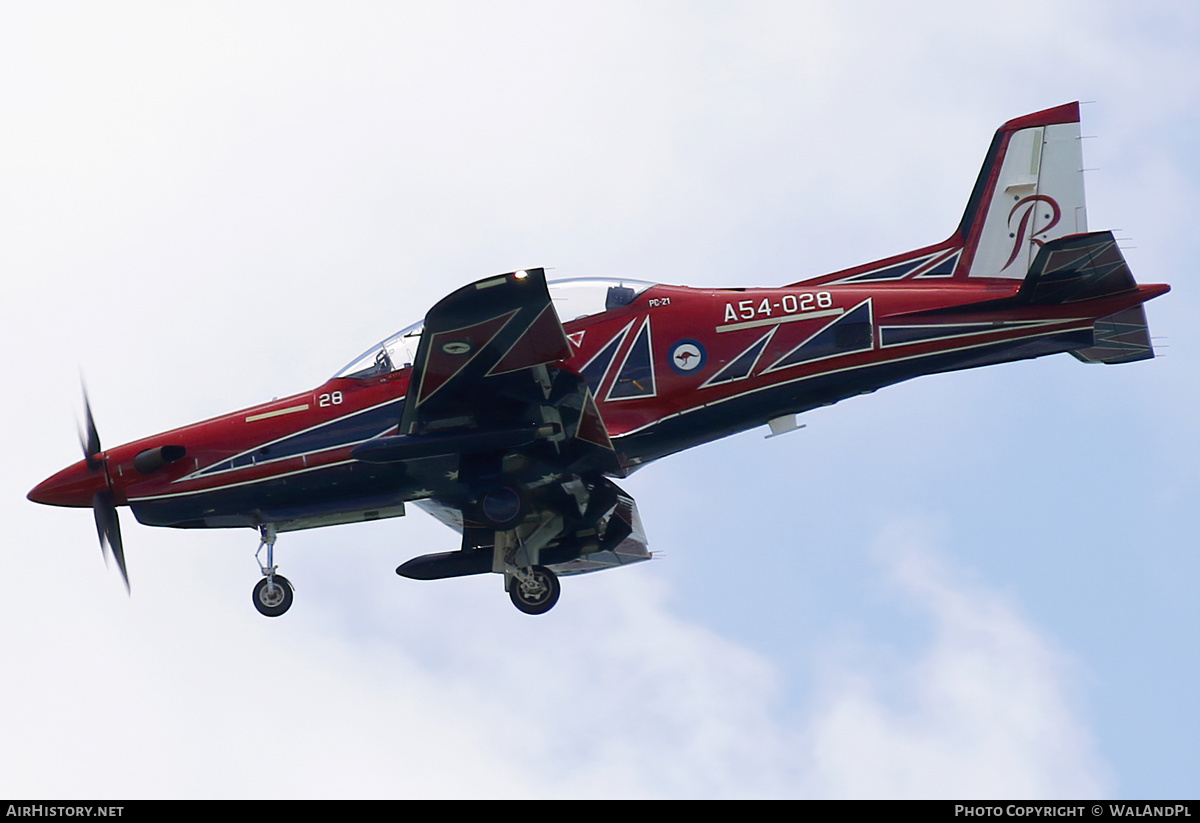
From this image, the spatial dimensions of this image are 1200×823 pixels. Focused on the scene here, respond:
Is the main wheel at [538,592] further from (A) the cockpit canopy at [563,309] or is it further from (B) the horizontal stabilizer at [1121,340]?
(B) the horizontal stabilizer at [1121,340]

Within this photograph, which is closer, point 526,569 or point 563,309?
point 563,309

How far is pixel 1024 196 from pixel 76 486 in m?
13.8

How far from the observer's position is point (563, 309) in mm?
19766

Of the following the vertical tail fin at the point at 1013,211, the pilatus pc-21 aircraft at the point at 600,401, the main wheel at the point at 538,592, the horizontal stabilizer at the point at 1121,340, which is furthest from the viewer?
the vertical tail fin at the point at 1013,211

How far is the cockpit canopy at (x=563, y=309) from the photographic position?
1981 cm

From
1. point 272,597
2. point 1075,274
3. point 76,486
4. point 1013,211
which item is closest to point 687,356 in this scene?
point 1075,274

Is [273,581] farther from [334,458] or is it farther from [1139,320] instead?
[1139,320]

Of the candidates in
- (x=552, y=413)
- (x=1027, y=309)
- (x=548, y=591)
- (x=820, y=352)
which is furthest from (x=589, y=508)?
(x=1027, y=309)

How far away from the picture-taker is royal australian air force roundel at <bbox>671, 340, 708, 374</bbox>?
19750 millimetres

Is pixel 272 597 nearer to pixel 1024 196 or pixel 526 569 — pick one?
pixel 526 569

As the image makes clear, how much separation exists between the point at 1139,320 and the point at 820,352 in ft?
13.6

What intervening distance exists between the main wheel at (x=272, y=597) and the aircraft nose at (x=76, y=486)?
98.1 inches

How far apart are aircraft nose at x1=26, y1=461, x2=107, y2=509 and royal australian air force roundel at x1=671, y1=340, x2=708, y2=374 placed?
7.78m

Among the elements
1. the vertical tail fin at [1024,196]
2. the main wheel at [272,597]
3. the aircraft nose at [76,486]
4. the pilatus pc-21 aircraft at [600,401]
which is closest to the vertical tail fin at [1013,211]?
the vertical tail fin at [1024,196]
